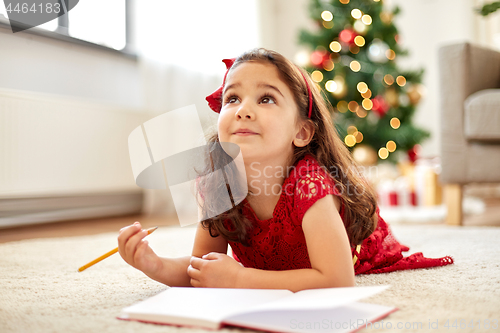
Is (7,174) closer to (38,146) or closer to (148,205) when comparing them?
(38,146)

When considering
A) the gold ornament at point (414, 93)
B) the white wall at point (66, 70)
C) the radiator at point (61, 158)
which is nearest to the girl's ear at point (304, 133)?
the radiator at point (61, 158)

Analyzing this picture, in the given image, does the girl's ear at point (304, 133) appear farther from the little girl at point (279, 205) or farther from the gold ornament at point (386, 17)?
the gold ornament at point (386, 17)

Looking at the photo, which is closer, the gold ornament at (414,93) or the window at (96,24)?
the window at (96,24)

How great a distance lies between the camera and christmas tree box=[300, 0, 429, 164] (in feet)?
8.15

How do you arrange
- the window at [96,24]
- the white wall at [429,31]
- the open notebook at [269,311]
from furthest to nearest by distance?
the white wall at [429,31] < the window at [96,24] < the open notebook at [269,311]

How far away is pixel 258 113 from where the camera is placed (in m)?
0.70

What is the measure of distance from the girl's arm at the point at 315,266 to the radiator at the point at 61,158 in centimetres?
136

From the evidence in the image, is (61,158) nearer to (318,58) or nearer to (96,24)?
(96,24)

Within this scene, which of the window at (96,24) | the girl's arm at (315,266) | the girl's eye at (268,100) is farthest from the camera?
the window at (96,24)

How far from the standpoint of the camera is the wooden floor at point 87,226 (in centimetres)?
162

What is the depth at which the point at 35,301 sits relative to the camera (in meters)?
0.67

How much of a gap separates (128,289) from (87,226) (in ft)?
4.08

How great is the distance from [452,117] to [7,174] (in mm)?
1732

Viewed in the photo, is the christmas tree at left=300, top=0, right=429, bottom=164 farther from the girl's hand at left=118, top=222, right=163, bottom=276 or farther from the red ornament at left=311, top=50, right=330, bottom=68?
the girl's hand at left=118, top=222, right=163, bottom=276
